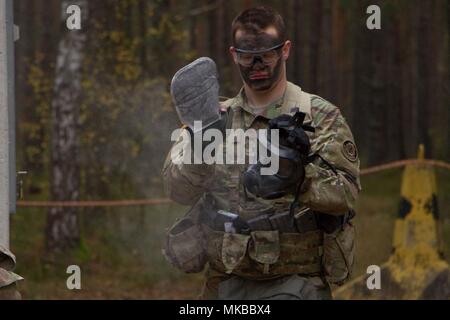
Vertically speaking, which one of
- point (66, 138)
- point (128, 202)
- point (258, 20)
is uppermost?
point (258, 20)

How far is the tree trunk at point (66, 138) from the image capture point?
11141mm

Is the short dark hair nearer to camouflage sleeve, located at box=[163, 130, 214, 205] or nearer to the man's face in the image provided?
the man's face

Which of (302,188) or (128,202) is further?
(128,202)

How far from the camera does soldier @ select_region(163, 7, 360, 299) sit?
15.7 feet

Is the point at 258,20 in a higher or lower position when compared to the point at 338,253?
higher

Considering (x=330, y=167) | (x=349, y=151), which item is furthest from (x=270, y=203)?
(x=349, y=151)

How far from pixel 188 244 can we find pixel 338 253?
70cm

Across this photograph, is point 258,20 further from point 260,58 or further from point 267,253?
point 267,253

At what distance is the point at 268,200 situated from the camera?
4.77m

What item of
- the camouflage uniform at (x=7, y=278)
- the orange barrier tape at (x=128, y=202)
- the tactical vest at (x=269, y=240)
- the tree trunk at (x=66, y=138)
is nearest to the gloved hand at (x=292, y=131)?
the tactical vest at (x=269, y=240)

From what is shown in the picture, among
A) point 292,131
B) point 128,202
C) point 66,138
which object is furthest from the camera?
point 66,138

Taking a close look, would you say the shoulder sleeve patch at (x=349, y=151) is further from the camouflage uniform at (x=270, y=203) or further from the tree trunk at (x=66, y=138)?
the tree trunk at (x=66, y=138)

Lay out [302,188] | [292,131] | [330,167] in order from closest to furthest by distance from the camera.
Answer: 1. [292,131]
2. [302,188]
3. [330,167]

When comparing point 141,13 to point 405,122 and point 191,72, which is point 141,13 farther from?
point 405,122
